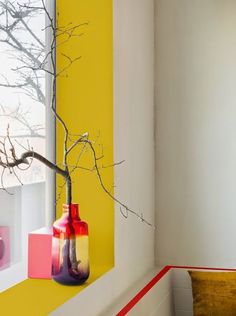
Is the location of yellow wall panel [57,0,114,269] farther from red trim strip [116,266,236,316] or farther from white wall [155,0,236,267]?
white wall [155,0,236,267]

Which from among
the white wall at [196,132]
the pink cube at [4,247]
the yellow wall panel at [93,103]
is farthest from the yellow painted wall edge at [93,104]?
the white wall at [196,132]

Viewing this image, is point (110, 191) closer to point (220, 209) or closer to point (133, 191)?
point (133, 191)

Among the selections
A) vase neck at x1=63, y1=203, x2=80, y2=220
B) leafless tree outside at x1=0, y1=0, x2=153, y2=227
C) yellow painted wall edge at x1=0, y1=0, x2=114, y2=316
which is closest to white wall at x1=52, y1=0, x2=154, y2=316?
yellow painted wall edge at x1=0, y1=0, x2=114, y2=316

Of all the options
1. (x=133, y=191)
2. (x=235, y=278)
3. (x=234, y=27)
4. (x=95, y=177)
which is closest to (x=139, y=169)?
(x=133, y=191)

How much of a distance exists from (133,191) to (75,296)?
0.89 metres

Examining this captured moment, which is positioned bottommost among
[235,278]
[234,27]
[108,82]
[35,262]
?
[235,278]

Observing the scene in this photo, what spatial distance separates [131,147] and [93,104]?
35 cm

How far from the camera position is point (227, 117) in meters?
3.26

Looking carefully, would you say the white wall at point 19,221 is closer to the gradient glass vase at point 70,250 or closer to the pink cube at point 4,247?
the pink cube at point 4,247

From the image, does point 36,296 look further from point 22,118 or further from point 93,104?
point 93,104

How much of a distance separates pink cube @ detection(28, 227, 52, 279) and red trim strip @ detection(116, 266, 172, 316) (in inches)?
13.9

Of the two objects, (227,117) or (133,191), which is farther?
(227,117)

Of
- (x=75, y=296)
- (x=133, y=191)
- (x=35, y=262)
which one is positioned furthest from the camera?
(x=133, y=191)

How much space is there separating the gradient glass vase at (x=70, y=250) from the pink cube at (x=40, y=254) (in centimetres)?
8
